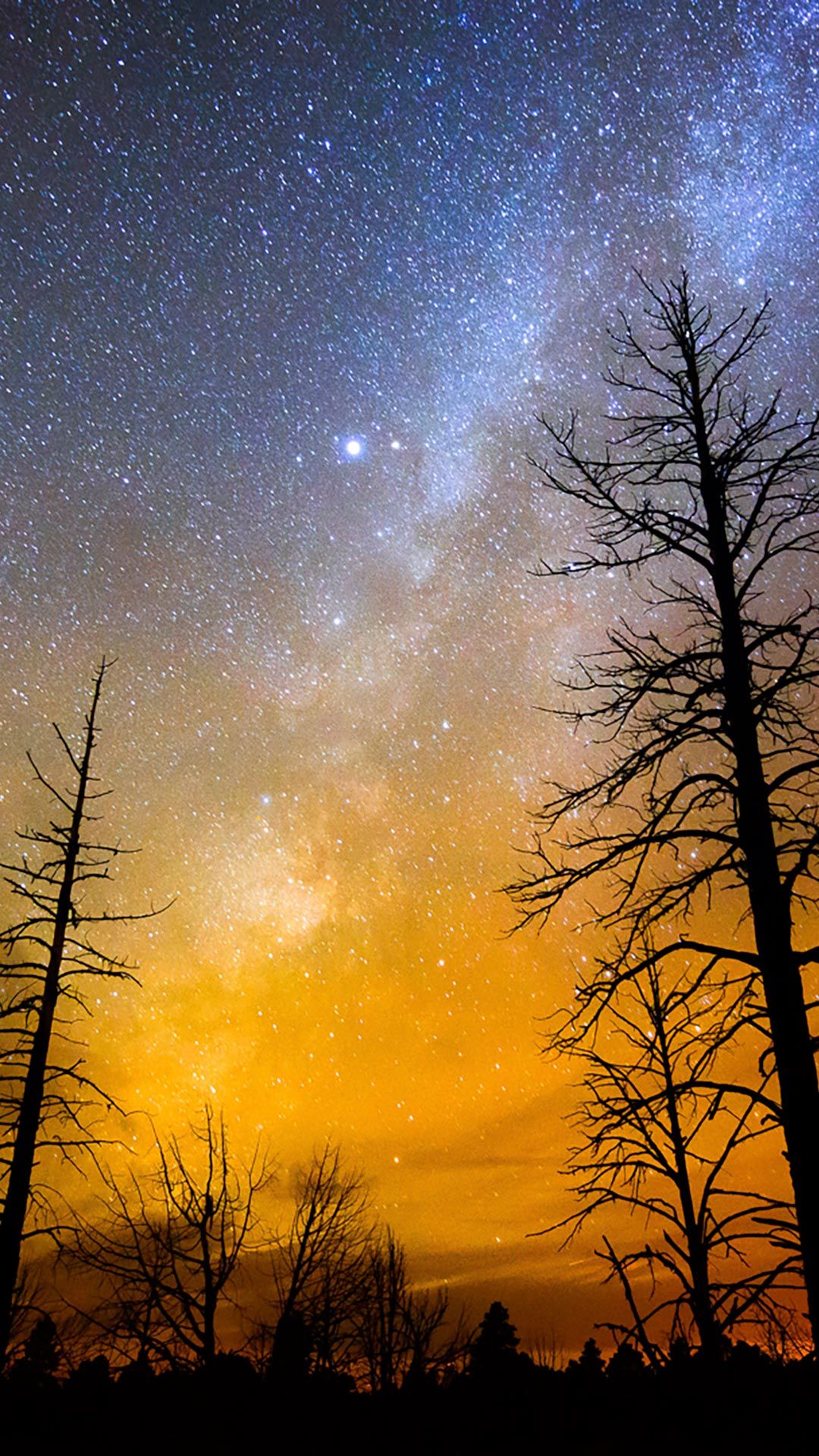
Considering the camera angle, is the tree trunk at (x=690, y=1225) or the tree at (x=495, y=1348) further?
the tree at (x=495, y=1348)

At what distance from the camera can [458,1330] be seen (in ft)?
82.3

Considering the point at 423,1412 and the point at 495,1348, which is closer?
the point at 423,1412

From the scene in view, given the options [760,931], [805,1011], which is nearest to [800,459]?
[760,931]

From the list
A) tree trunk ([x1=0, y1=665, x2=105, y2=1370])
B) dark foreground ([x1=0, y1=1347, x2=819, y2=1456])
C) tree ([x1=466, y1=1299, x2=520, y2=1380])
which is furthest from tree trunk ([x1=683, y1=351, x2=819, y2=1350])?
tree ([x1=466, y1=1299, x2=520, y2=1380])

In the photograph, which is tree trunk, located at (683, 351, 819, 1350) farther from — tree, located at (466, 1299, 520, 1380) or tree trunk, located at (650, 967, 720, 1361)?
tree, located at (466, 1299, 520, 1380)

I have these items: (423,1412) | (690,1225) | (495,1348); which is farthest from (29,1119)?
(495,1348)

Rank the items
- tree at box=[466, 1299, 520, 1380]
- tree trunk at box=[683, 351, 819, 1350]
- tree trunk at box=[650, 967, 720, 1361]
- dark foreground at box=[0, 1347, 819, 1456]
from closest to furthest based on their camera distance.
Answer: tree trunk at box=[683, 351, 819, 1350], tree trunk at box=[650, 967, 720, 1361], dark foreground at box=[0, 1347, 819, 1456], tree at box=[466, 1299, 520, 1380]

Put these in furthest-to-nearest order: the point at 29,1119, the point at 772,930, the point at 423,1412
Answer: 1. the point at 423,1412
2. the point at 29,1119
3. the point at 772,930

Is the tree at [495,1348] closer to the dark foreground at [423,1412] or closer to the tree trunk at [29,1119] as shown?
the dark foreground at [423,1412]

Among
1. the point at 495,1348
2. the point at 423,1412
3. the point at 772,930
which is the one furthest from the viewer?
the point at 495,1348

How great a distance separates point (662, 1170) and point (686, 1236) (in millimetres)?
887

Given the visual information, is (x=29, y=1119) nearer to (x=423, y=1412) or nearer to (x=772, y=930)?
(x=772, y=930)

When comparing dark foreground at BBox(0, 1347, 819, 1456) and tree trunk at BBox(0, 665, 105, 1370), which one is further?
dark foreground at BBox(0, 1347, 819, 1456)

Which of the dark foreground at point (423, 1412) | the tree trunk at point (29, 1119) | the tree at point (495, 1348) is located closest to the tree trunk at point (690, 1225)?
the dark foreground at point (423, 1412)
